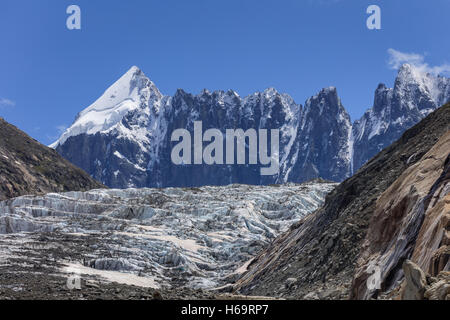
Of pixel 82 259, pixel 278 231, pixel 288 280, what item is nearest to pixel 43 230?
pixel 82 259

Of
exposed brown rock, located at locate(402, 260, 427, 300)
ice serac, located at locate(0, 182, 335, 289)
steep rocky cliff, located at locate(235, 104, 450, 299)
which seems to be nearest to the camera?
exposed brown rock, located at locate(402, 260, 427, 300)

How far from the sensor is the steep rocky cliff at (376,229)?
2628 cm

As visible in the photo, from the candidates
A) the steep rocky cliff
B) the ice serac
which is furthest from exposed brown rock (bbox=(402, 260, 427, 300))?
the ice serac

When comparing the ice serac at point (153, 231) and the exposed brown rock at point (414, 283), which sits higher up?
the exposed brown rock at point (414, 283)

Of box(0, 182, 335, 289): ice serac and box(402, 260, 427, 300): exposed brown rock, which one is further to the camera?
box(0, 182, 335, 289): ice serac

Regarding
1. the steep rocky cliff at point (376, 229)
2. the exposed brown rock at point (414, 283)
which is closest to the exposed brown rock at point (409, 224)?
the steep rocky cliff at point (376, 229)

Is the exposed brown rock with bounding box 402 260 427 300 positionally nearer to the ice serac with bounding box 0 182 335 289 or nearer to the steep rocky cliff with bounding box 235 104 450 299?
the steep rocky cliff with bounding box 235 104 450 299

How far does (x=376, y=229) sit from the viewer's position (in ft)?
113

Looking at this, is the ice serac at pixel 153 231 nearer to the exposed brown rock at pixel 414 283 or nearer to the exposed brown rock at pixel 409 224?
the exposed brown rock at pixel 409 224

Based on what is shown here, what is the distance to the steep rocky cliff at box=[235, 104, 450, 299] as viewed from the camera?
1035 inches

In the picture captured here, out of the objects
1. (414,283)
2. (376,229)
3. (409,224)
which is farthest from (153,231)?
(414,283)

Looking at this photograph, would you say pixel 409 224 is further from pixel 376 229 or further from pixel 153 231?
pixel 153 231

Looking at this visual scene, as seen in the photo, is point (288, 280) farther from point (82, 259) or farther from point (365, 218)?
point (82, 259)

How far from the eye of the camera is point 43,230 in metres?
108
